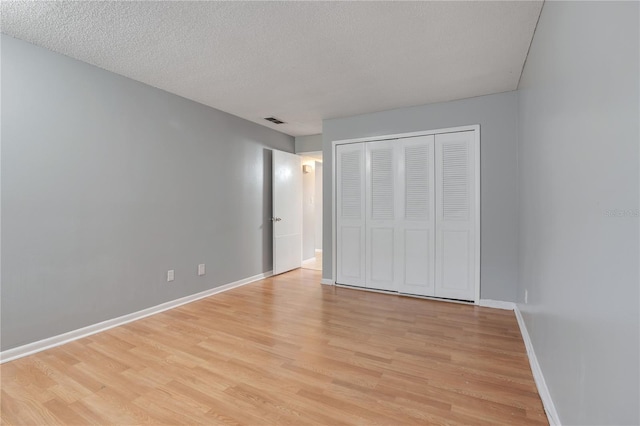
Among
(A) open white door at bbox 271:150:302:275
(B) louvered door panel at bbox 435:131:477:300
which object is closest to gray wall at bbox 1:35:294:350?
(A) open white door at bbox 271:150:302:275

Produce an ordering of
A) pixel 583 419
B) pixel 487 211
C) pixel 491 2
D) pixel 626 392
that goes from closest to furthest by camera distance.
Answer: pixel 626 392 → pixel 583 419 → pixel 491 2 → pixel 487 211

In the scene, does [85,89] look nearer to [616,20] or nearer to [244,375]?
[244,375]

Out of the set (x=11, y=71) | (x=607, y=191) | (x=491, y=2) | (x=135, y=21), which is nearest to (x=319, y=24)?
(x=491, y=2)

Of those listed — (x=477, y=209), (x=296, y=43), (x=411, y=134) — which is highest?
(x=296, y=43)

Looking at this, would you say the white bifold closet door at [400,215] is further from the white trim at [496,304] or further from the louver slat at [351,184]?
the white trim at [496,304]

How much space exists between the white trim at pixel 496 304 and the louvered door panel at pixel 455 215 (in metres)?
0.12

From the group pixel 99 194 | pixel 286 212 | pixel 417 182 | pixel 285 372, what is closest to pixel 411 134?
pixel 417 182

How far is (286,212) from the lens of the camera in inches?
211

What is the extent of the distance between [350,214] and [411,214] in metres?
0.89

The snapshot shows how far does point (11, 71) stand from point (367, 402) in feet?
11.7

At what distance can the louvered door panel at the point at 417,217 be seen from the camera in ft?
12.7

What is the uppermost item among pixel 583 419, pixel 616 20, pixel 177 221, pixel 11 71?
pixel 11 71

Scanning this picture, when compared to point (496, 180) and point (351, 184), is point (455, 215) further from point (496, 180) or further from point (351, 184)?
point (351, 184)

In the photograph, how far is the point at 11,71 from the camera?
7.75 feet
